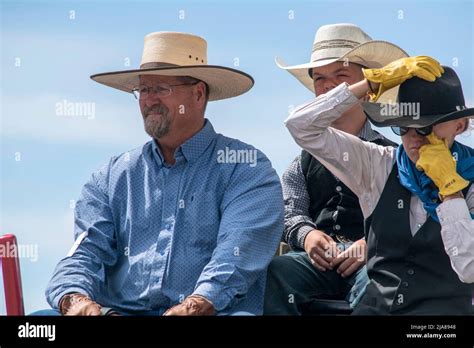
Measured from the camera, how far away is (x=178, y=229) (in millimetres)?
5113

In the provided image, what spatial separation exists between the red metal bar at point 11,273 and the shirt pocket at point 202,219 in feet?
2.51

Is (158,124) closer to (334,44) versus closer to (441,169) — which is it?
(334,44)

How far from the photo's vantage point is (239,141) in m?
5.39

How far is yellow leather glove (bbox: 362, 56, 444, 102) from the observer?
4.78 meters

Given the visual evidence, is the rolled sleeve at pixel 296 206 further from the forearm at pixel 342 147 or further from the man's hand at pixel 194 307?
the man's hand at pixel 194 307

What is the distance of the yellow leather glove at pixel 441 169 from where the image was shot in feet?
15.1

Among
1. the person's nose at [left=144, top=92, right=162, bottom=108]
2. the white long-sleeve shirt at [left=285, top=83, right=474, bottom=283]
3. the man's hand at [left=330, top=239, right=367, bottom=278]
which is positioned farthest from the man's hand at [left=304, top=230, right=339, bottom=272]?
the person's nose at [left=144, top=92, right=162, bottom=108]

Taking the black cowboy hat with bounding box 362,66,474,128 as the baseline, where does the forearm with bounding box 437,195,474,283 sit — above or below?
below

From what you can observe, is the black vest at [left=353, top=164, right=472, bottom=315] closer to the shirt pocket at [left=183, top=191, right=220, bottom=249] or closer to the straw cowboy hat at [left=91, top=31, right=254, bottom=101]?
the shirt pocket at [left=183, top=191, right=220, bottom=249]

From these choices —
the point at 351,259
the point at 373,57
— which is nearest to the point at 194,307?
the point at 351,259

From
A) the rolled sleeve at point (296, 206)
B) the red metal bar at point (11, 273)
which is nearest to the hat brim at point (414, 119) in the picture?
the rolled sleeve at point (296, 206)

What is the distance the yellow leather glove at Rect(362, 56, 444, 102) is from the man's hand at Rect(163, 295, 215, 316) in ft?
3.62
